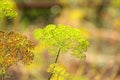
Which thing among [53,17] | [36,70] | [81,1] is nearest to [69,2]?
[81,1]

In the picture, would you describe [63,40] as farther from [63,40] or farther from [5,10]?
[5,10]

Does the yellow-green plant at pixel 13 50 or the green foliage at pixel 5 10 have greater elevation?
the green foliage at pixel 5 10

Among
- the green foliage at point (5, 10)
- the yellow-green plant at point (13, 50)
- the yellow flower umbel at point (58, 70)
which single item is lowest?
the yellow flower umbel at point (58, 70)

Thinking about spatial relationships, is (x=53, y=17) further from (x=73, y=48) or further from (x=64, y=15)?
(x=73, y=48)

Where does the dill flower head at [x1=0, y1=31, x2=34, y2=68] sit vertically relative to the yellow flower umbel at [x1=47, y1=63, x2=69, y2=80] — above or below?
above

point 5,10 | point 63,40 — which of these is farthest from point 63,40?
point 5,10

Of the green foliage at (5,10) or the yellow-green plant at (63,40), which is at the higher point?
the green foliage at (5,10)
